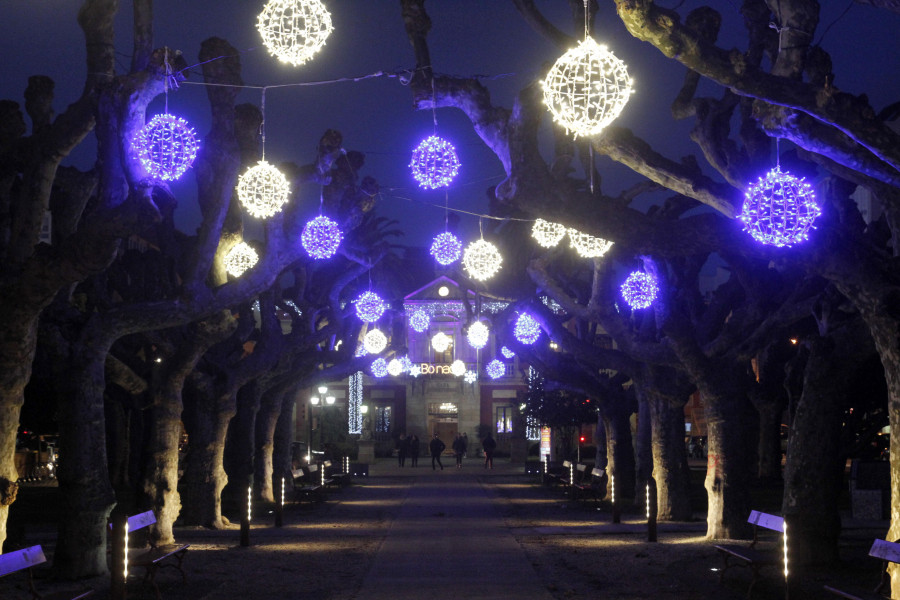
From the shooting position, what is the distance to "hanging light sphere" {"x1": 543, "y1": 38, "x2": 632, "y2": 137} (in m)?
8.33

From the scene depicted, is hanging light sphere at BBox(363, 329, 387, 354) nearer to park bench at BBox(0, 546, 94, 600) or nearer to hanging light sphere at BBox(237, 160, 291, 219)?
hanging light sphere at BBox(237, 160, 291, 219)

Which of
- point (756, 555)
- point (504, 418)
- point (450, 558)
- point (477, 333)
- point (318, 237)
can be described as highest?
point (318, 237)

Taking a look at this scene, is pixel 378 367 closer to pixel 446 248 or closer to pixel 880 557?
pixel 446 248

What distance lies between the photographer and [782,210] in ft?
31.5

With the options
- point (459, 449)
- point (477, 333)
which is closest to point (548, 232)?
point (477, 333)

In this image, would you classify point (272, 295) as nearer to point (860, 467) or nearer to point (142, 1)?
point (142, 1)

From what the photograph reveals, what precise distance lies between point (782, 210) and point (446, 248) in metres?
9.07

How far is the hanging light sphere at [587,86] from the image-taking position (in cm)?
833

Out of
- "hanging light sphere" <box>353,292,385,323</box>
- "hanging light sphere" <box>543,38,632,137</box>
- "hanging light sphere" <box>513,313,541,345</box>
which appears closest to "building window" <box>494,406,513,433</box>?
"hanging light sphere" <box>353,292,385,323</box>

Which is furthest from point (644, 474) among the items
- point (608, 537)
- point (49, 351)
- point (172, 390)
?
point (49, 351)

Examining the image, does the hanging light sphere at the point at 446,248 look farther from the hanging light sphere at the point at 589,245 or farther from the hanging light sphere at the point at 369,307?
the hanging light sphere at the point at 369,307

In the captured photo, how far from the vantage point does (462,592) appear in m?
11.4

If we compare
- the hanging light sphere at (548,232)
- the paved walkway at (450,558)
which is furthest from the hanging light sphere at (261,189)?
the paved walkway at (450,558)

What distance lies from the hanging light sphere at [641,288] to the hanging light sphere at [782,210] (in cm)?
644
